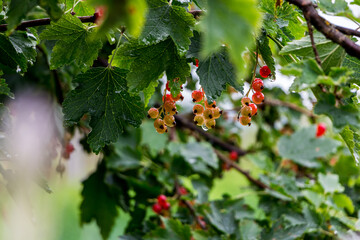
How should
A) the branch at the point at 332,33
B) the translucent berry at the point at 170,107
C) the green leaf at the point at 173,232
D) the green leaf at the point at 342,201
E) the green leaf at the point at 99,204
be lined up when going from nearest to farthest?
the branch at the point at 332,33
the translucent berry at the point at 170,107
the green leaf at the point at 173,232
the green leaf at the point at 342,201
the green leaf at the point at 99,204

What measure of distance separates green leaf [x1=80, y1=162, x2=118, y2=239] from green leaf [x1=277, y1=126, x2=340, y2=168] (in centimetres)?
71

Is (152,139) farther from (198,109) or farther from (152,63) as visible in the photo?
(152,63)

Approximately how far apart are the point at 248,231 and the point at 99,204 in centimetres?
63

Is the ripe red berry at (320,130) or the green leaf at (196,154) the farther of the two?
the ripe red berry at (320,130)

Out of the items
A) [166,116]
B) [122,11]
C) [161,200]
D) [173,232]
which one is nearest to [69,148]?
[161,200]

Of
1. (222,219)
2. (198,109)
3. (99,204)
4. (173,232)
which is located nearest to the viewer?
(198,109)

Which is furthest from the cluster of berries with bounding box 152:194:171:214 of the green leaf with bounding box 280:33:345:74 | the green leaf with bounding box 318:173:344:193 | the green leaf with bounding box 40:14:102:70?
the green leaf with bounding box 280:33:345:74

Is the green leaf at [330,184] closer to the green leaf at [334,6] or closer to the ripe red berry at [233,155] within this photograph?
the ripe red berry at [233,155]

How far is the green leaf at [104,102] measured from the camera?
645 mm

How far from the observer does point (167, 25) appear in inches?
22.3

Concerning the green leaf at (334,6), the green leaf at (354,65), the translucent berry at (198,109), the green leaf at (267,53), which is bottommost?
the translucent berry at (198,109)

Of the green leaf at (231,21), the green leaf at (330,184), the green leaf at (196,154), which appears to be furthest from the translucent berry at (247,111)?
the green leaf at (196,154)

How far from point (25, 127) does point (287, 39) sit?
818mm

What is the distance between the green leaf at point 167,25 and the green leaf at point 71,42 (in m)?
0.12
